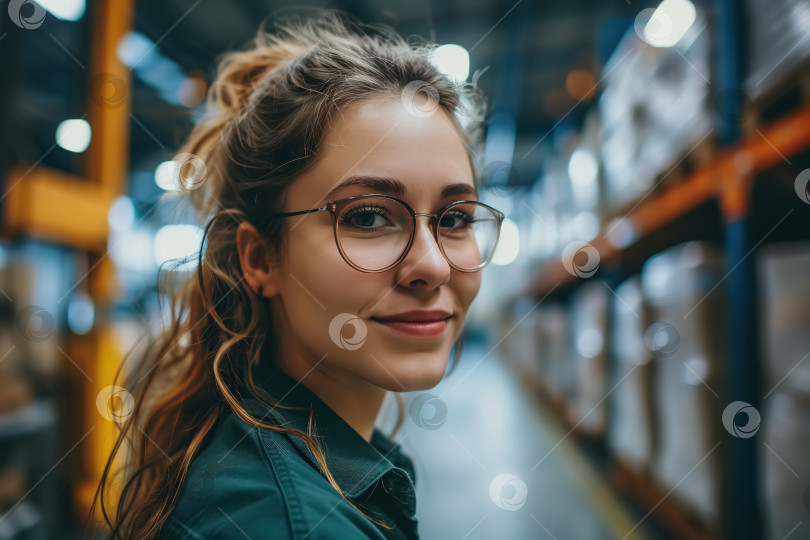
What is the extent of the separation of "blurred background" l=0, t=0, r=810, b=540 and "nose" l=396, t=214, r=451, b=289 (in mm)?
330

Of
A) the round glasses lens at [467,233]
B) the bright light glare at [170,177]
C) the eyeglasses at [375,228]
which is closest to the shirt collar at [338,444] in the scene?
the eyeglasses at [375,228]

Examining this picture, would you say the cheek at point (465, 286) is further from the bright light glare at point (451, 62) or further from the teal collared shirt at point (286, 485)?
the bright light glare at point (451, 62)

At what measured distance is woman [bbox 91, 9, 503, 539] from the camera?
74 cm

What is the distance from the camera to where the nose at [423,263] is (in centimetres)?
76

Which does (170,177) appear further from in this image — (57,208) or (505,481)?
(505,481)

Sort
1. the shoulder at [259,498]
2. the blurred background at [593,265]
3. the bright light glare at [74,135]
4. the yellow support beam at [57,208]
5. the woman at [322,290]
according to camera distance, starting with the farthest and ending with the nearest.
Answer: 1. the bright light glare at [74,135]
2. the yellow support beam at [57,208]
3. the blurred background at [593,265]
4. the woman at [322,290]
5. the shoulder at [259,498]

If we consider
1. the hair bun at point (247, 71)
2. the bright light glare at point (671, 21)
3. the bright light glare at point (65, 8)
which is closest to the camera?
the hair bun at point (247, 71)

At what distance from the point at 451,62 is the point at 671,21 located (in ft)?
4.73

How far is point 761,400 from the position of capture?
153cm

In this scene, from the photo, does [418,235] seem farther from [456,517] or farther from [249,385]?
[456,517]

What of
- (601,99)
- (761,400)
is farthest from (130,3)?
(761,400)

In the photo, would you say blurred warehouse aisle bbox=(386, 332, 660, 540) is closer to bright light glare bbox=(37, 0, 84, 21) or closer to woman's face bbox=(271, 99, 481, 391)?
woman's face bbox=(271, 99, 481, 391)

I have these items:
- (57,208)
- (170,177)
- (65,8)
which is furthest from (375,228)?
(65,8)

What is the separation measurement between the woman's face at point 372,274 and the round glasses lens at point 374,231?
2cm
